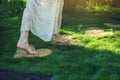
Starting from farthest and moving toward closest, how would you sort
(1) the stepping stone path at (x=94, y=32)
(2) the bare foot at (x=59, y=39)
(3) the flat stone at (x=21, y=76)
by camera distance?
(1) the stepping stone path at (x=94, y=32), (2) the bare foot at (x=59, y=39), (3) the flat stone at (x=21, y=76)

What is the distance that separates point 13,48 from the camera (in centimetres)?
557

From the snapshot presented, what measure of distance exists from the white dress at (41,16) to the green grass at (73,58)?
296mm

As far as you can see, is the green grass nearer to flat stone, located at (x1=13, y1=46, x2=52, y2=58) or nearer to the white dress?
flat stone, located at (x1=13, y1=46, x2=52, y2=58)

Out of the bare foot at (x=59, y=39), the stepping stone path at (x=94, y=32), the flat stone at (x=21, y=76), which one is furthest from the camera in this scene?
the stepping stone path at (x=94, y=32)

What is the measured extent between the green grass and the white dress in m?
0.30

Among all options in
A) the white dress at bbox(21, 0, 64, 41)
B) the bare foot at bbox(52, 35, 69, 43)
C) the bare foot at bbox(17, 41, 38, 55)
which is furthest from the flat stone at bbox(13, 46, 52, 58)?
the bare foot at bbox(52, 35, 69, 43)

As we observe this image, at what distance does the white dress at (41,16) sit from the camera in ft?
17.6

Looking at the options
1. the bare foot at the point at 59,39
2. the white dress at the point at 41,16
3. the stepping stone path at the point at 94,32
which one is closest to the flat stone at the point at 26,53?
the white dress at the point at 41,16

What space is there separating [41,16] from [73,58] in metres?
0.78

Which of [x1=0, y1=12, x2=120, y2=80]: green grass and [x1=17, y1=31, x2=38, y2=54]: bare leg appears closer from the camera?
[x1=0, y1=12, x2=120, y2=80]: green grass

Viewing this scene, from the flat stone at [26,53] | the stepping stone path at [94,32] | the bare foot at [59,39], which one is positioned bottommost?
the stepping stone path at [94,32]

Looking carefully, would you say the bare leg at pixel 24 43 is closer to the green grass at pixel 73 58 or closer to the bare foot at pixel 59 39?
the green grass at pixel 73 58

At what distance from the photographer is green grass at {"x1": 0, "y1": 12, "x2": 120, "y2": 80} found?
4.54 m

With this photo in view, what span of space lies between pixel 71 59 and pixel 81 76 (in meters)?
0.64
